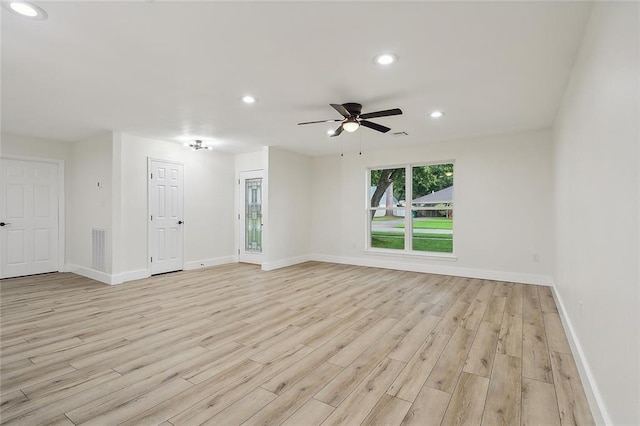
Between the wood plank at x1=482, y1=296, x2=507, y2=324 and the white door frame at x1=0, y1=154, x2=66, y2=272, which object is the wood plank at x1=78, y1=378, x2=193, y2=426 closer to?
the wood plank at x1=482, y1=296, x2=507, y2=324

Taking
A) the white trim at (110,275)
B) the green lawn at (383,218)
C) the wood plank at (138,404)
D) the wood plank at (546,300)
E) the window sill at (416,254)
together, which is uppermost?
the green lawn at (383,218)

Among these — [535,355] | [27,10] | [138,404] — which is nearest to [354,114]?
[27,10]

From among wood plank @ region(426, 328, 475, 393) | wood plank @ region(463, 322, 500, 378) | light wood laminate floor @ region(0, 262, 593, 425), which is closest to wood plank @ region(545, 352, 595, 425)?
light wood laminate floor @ region(0, 262, 593, 425)

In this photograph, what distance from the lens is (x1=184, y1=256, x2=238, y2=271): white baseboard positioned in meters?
6.23

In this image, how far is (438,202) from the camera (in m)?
5.96

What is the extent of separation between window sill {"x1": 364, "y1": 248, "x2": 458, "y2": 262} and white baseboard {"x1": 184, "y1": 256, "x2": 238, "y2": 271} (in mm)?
3143

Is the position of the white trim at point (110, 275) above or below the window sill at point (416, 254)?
below

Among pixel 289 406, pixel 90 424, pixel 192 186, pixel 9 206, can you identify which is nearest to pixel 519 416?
pixel 289 406

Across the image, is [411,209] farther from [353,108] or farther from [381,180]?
[353,108]

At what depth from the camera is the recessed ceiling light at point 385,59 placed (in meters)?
2.55

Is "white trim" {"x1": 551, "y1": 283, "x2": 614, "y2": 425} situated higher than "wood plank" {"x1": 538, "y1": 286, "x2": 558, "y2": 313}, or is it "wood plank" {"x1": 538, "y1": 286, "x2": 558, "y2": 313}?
"white trim" {"x1": 551, "y1": 283, "x2": 614, "y2": 425}

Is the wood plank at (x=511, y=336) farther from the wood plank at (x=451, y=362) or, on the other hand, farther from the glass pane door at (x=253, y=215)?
the glass pane door at (x=253, y=215)

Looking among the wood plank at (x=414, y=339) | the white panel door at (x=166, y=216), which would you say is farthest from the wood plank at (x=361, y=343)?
the white panel door at (x=166, y=216)

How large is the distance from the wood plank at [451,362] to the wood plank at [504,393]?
0.23 m
